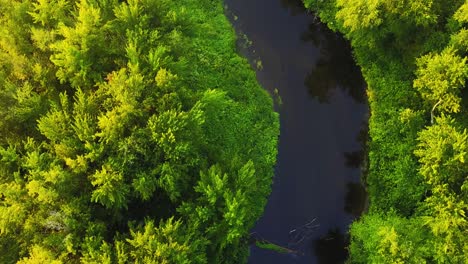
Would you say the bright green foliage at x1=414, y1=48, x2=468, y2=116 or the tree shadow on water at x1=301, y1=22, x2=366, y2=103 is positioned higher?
the bright green foliage at x1=414, y1=48, x2=468, y2=116

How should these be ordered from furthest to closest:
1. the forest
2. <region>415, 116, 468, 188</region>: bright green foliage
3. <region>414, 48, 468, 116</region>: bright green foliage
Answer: <region>414, 48, 468, 116</region>: bright green foliage → <region>415, 116, 468, 188</region>: bright green foliage → the forest

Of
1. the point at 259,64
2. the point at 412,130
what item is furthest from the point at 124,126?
the point at 412,130

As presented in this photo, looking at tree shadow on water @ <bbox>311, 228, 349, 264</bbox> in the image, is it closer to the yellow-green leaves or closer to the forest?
the forest

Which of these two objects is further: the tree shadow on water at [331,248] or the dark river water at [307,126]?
the dark river water at [307,126]

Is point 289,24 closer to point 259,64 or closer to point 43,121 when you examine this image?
point 259,64

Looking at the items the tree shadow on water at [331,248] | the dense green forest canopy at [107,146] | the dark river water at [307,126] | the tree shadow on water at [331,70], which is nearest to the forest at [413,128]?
the tree shadow on water at [331,70]

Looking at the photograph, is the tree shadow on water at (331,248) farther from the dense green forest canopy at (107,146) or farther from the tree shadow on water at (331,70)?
the tree shadow on water at (331,70)

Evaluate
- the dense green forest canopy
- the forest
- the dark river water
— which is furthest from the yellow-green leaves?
the dense green forest canopy
